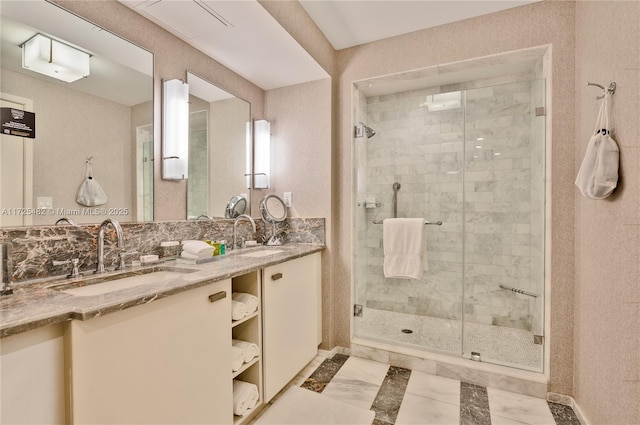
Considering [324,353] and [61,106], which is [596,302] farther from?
[61,106]

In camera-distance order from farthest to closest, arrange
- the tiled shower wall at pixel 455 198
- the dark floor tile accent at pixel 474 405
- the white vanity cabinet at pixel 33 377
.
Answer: the tiled shower wall at pixel 455 198 < the dark floor tile accent at pixel 474 405 < the white vanity cabinet at pixel 33 377

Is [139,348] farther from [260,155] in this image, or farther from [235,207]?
[260,155]

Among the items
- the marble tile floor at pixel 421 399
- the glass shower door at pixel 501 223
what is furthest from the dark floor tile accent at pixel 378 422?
the glass shower door at pixel 501 223

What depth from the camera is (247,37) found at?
1.80 metres

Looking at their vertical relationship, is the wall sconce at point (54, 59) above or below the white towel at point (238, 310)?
above

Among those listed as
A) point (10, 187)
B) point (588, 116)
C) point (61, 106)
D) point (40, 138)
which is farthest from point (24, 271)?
point (588, 116)

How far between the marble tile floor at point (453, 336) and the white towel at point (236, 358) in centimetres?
119

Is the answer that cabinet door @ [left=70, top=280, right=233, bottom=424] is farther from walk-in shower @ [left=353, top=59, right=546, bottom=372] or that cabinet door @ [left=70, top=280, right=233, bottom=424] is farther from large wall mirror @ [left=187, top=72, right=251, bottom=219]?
walk-in shower @ [left=353, top=59, right=546, bottom=372]

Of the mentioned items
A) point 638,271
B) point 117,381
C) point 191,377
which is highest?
point 638,271

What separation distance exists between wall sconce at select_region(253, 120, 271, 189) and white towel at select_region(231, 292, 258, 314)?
113 centimetres

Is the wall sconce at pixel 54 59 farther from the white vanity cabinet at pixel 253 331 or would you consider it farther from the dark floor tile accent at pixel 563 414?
the dark floor tile accent at pixel 563 414

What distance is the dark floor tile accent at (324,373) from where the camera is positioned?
1.93 meters

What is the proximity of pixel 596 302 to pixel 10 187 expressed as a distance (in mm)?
2657

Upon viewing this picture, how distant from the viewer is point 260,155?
8.12ft
